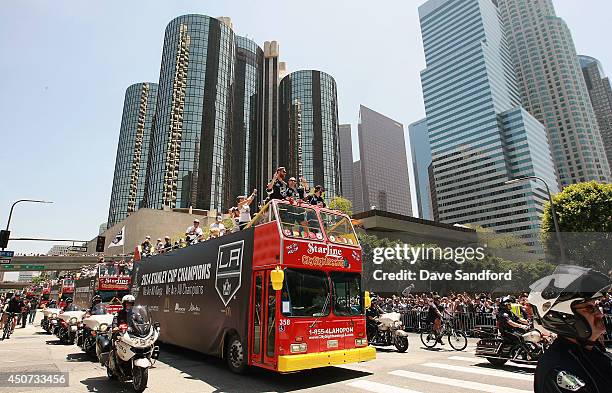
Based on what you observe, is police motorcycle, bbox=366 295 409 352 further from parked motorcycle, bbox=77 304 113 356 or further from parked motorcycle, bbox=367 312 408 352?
parked motorcycle, bbox=77 304 113 356

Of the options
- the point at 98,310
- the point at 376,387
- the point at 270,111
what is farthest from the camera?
the point at 270,111

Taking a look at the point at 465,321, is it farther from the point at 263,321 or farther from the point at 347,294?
the point at 263,321

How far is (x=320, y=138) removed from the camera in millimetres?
112375

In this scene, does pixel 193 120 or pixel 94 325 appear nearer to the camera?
pixel 94 325

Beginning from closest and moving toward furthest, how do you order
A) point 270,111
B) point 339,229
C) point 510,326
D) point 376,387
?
1. point 376,387
2. point 339,229
3. point 510,326
4. point 270,111

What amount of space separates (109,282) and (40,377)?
11509 millimetres

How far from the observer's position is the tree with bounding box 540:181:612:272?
32281 millimetres

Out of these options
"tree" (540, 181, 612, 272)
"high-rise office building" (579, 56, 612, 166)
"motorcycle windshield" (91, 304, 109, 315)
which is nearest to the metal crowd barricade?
"motorcycle windshield" (91, 304, 109, 315)

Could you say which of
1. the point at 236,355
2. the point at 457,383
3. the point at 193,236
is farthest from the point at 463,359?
the point at 193,236

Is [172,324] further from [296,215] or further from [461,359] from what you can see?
[461,359]

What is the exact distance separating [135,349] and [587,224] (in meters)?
40.2

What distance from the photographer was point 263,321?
812cm

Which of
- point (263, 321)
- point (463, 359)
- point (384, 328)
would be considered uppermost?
point (263, 321)

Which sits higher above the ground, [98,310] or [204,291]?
[204,291]
